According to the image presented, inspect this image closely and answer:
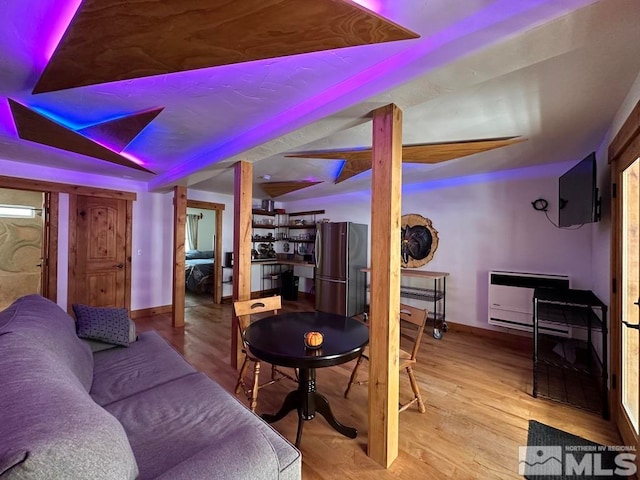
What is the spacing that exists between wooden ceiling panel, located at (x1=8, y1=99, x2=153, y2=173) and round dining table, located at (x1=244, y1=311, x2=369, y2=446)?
2430 millimetres

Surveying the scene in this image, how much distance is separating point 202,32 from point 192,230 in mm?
8707

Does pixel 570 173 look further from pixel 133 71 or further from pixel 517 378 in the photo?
pixel 133 71

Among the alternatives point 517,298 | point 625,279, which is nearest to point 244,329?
point 625,279

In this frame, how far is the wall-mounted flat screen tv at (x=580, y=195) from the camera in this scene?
2.21m

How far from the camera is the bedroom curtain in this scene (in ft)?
29.6

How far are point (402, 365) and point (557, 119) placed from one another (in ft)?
7.33

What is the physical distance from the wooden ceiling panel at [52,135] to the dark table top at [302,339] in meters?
2.44

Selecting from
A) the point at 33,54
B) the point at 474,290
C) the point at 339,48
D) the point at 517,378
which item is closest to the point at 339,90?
the point at 339,48

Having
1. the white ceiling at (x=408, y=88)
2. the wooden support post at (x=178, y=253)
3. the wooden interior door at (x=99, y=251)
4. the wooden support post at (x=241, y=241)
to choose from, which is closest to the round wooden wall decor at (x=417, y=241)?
the white ceiling at (x=408, y=88)

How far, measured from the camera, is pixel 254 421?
52.4 inches

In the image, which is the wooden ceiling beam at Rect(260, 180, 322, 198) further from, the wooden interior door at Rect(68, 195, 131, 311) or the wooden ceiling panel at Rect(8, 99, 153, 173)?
the wooden interior door at Rect(68, 195, 131, 311)

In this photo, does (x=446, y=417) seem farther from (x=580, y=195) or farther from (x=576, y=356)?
(x=580, y=195)

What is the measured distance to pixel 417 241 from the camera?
4629 mm

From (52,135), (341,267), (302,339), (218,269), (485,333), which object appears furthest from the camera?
(218,269)
